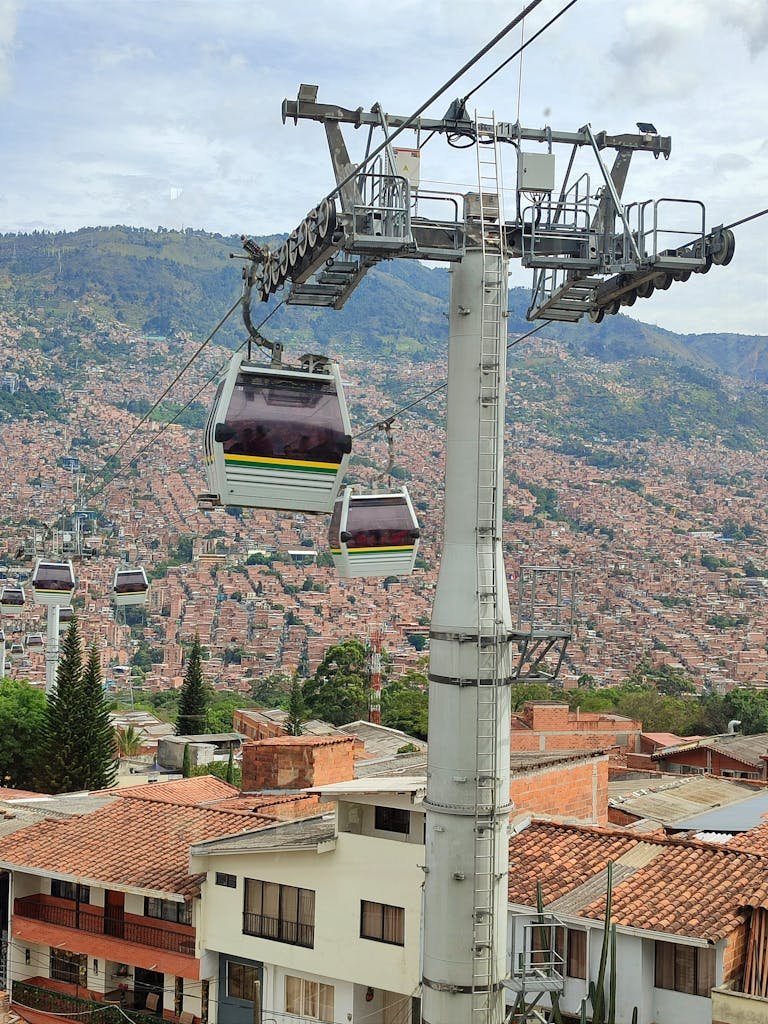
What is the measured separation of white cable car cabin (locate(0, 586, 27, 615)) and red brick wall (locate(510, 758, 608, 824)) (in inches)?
755

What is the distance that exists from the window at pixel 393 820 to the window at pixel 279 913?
107 centimetres

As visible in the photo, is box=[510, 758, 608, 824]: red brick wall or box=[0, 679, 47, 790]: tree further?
box=[0, 679, 47, 790]: tree

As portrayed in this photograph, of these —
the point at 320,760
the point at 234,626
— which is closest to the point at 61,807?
the point at 320,760

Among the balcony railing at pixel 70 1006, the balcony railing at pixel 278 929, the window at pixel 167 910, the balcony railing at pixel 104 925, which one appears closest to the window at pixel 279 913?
the balcony railing at pixel 278 929

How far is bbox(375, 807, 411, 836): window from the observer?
604 inches

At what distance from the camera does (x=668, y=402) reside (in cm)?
19588

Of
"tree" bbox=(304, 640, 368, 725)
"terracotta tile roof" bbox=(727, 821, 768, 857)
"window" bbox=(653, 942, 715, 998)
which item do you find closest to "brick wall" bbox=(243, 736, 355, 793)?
"terracotta tile roof" bbox=(727, 821, 768, 857)

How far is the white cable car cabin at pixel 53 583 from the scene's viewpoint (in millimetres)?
29750

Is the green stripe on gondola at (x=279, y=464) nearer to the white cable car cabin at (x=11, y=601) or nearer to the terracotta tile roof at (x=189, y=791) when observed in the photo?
the terracotta tile roof at (x=189, y=791)

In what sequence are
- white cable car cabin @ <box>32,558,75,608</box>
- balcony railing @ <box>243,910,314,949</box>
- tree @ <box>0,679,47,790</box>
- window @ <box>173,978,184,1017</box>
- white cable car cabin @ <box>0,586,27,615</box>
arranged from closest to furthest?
1. balcony railing @ <box>243,910,314,949</box>
2. window @ <box>173,978,184,1017</box>
3. white cable car cabin @ <box>32,558,75,608</box>
4. white cable car cabin @ <box>0,586,27,615</box>
5. tree @ <box>0,679,47,790</box>

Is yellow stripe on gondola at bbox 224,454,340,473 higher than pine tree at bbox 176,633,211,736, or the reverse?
yellow stripe on gondola at bbox 224,454,340,473

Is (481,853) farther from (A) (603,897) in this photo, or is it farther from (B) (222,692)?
(B) (222,692)

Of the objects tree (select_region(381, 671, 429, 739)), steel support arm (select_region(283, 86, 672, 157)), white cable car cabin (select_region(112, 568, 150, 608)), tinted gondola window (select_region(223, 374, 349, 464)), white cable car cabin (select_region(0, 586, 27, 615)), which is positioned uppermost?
steel support arm (select_region(283, 86, 672, 157))

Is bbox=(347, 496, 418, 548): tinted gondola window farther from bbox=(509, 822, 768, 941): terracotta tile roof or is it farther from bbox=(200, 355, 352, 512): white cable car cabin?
bbox=(509, 822, 768, 941): terracotta tile roof
